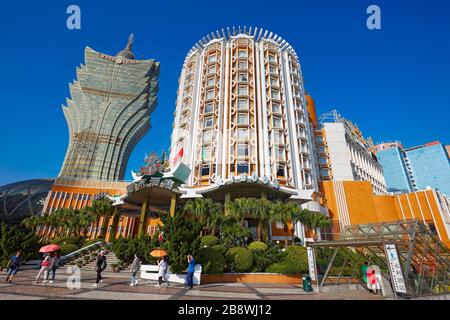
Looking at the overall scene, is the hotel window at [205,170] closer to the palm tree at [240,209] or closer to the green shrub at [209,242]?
the palm tree at [240,209]

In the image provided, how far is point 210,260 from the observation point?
17.8m

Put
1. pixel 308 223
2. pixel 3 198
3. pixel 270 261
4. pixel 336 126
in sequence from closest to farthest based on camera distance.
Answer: pixel 270 261
pixel 308 223
pixel 336 126
pixel 3 198

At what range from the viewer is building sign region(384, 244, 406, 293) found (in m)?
9.84

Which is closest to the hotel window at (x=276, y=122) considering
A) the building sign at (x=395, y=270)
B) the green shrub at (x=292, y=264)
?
the green shrub at (x=292, y=264)

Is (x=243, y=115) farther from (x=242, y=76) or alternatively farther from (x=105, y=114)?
(x=105, y=114)

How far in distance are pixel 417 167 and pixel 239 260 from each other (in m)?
139

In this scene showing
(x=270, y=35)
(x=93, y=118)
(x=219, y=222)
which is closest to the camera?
(x=219, y=222)

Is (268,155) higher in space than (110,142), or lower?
lower

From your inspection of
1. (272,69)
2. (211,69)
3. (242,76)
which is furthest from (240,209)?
(272,69)

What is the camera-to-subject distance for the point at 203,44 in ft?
192

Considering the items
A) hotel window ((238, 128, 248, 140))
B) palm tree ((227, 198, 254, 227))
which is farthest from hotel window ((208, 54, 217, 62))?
palm tree ((227, 198, 254, 227))

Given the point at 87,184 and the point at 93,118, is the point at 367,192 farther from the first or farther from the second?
the point at 93,118

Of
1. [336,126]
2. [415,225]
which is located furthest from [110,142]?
[415,225]

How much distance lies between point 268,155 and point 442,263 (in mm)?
32536
